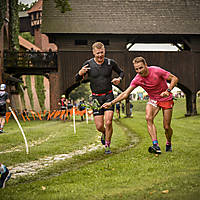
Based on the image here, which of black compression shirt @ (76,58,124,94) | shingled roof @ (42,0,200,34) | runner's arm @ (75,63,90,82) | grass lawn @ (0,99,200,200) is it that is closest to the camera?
Result: grass lawn @ (0,99,200,200)

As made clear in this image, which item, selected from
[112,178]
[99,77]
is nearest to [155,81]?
[99,77]

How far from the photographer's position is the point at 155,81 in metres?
7.62

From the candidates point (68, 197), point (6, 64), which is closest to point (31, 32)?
point (6, 64)

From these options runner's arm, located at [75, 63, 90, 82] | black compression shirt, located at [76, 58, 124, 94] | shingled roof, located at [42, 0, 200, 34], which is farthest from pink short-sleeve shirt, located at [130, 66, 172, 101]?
shingled roof, located at [42, 0, 200, 34]

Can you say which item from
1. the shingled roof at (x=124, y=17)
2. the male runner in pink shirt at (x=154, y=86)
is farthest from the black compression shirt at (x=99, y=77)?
the shingled roof at (x=124, y=17)

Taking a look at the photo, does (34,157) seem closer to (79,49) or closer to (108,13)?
(79,49)

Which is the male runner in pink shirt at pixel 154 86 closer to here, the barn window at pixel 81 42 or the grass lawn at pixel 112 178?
the grass lawn at pixel 112 178

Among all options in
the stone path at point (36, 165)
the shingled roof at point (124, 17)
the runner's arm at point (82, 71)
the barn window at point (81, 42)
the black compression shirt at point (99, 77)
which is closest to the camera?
the stone path at point (36, 165)

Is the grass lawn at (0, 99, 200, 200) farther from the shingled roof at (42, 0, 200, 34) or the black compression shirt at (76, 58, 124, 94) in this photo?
the shingled roof at (42, 0, 200, 34)

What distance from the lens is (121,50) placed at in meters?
30.0

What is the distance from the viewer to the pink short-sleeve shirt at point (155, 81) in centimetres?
762

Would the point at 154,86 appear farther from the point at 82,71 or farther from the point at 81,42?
the point at 81,42

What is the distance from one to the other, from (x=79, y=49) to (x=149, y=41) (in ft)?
22.4

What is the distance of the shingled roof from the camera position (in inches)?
1155
